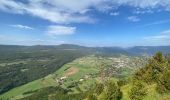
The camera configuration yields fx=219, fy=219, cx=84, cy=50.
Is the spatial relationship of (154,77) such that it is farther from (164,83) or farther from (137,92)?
(137,92)

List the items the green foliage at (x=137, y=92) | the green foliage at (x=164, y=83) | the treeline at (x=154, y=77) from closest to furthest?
1. the green foliage at (x=164, y=83)
2. the treeline at (x=154, y=77)
3. the green foliage at (x=137, y=92)

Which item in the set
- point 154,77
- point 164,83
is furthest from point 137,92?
point 154,77


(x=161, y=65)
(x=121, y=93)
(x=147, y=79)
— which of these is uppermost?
(x=161, y=65)

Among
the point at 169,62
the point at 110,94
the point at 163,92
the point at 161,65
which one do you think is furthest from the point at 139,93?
the point at 169,62

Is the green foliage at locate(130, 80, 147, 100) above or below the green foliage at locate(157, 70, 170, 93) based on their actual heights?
below

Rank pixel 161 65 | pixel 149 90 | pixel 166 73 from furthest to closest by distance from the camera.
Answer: pixel 161 65 < pixel 149 90 < pixel 166 73

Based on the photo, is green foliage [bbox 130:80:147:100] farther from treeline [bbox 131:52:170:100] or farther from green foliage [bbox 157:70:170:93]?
green foliage [bbox 157:70:170:93]

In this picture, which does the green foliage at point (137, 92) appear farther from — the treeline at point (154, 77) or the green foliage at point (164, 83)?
the green foliage at point (164, 83)

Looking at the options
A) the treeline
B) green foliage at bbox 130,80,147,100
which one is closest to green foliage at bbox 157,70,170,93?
the treeline

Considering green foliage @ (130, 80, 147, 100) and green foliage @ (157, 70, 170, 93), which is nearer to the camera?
green foliage @ (157, 70, 170, 93)

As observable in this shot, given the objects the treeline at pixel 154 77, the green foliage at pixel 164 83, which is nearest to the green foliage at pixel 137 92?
the treeline at pixel 154 77

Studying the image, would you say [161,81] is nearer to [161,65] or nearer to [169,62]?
[161,65]
